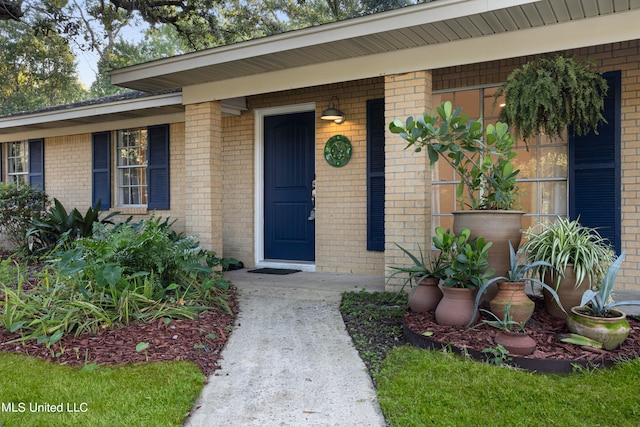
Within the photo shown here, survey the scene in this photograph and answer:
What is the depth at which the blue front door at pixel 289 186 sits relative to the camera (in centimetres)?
663

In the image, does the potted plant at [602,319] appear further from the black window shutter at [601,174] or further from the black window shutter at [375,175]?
the black window shutter at [375,175]

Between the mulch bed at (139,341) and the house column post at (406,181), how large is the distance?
1902mm

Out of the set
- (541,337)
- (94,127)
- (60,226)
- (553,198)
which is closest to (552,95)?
(553,198)

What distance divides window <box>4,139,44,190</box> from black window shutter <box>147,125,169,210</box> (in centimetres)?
288

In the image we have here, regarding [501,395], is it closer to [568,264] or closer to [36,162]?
[568,264]

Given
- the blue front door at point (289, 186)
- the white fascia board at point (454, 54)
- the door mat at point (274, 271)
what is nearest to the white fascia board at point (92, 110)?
the white fascia board at point (454, 54)

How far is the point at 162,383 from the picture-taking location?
2814mm

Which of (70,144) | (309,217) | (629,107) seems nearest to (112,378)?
(309,217)

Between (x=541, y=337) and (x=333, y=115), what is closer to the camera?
(x=541, y=337)

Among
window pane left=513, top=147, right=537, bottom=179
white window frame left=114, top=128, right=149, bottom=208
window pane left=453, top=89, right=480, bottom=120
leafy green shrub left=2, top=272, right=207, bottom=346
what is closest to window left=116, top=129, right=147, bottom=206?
white window frame left=114, top=128, right=149, bottom=208

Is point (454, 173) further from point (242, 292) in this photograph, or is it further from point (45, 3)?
point (45, 3)

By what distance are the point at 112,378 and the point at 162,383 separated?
34cm

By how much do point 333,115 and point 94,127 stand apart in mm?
4925

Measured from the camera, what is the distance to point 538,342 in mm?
3129
